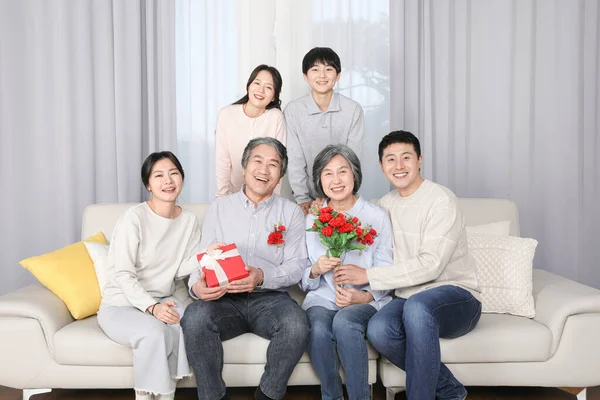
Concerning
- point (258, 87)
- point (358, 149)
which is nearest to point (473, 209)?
point (358, 149)

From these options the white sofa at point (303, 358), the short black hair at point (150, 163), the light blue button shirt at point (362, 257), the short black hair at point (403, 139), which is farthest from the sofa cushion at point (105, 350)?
the short black hair at point (403, 139)

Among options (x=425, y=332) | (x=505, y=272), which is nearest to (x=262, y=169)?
(x=425, y=332)

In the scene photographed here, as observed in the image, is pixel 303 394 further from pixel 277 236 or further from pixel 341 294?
pixel 277 236

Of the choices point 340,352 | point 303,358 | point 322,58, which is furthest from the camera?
point 322,58

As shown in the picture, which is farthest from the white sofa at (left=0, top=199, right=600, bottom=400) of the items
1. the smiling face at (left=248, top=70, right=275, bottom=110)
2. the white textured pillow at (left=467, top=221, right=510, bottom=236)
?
the smiling face at (left=248, top=70, right=275, bottom=110)

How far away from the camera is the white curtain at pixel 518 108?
380 centimetres

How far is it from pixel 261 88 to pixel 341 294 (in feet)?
3.93

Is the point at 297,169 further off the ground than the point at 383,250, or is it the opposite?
the point at 297,169

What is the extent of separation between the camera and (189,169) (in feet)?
12.6

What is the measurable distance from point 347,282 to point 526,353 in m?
0.78

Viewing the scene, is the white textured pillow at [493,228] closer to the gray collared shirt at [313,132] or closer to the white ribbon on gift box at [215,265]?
the gray collared shirt at [313,132]

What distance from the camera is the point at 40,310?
2352 millimetres

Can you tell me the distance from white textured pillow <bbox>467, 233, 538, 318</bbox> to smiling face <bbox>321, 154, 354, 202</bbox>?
27.2 inches

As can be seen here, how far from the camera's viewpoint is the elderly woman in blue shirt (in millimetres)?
2213
